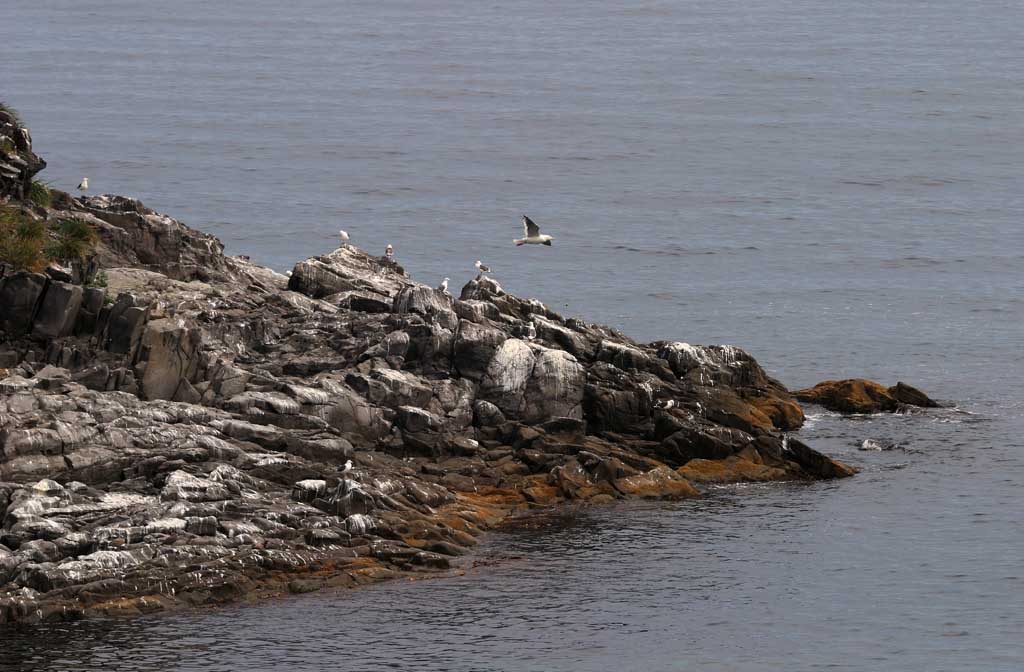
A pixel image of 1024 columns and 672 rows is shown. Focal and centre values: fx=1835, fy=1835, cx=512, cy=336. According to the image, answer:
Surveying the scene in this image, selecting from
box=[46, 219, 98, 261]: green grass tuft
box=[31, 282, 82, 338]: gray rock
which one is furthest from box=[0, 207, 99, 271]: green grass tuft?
box=[31, 282, 82, 338]: gray rock

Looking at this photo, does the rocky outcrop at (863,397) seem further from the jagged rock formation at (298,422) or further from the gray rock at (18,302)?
the gray rock at (18,302)

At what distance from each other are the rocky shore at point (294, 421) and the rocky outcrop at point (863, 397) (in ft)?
10.7

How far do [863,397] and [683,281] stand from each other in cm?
4278

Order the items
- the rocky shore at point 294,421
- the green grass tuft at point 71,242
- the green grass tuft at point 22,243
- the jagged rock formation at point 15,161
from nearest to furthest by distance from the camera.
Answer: the rocky shore at point 294,421, the green grass tuft at point 22,243, the green grass tuft at point 71,242, the jagged rock formation at point 15,161

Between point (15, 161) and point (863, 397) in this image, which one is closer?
point (15, 161)

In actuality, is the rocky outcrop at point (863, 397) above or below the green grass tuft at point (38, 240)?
below

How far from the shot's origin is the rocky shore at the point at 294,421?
59.1 meters

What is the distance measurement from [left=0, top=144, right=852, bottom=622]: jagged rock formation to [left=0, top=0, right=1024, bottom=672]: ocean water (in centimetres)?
206

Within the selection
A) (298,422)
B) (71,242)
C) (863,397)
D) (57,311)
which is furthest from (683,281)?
(57,311)

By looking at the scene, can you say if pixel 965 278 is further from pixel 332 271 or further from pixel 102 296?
pixel 102 296

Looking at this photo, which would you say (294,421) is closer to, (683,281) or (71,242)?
(71,242)

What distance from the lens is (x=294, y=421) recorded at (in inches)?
2697

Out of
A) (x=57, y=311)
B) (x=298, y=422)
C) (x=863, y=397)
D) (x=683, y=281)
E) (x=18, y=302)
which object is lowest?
(x=298, y=422)

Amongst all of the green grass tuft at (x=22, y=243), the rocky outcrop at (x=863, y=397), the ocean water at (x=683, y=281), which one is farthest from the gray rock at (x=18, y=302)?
the rocky outcrop at (x=863, y=397)
